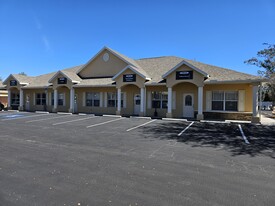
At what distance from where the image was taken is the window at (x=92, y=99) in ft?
80.2

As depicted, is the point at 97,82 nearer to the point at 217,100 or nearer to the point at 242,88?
the point at 217,100

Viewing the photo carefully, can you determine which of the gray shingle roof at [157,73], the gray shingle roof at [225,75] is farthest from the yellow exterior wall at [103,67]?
the gray shingle roof at [225,75]

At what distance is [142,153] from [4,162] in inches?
171

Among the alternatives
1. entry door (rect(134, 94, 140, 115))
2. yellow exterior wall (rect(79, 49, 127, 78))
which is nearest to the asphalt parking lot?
entry door (rect(134, 94, 140, 115))

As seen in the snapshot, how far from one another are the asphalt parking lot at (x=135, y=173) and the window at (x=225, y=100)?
30.8 ft

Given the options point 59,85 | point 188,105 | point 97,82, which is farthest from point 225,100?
point 59,85

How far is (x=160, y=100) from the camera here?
2114 cm

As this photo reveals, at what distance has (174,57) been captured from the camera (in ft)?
84.7

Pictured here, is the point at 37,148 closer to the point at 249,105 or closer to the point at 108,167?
the point at 108,167

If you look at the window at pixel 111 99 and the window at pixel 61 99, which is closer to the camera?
the window at pixel 111 99

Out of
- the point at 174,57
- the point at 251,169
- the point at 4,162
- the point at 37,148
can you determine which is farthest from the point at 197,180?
the point at 174,57

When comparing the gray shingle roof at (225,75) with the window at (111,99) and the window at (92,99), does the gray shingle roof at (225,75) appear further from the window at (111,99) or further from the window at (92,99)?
the window at (92,99)

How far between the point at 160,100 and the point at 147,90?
5.54 feet

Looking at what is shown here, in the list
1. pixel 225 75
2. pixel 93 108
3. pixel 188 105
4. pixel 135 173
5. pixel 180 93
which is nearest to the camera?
pixel 135 173
